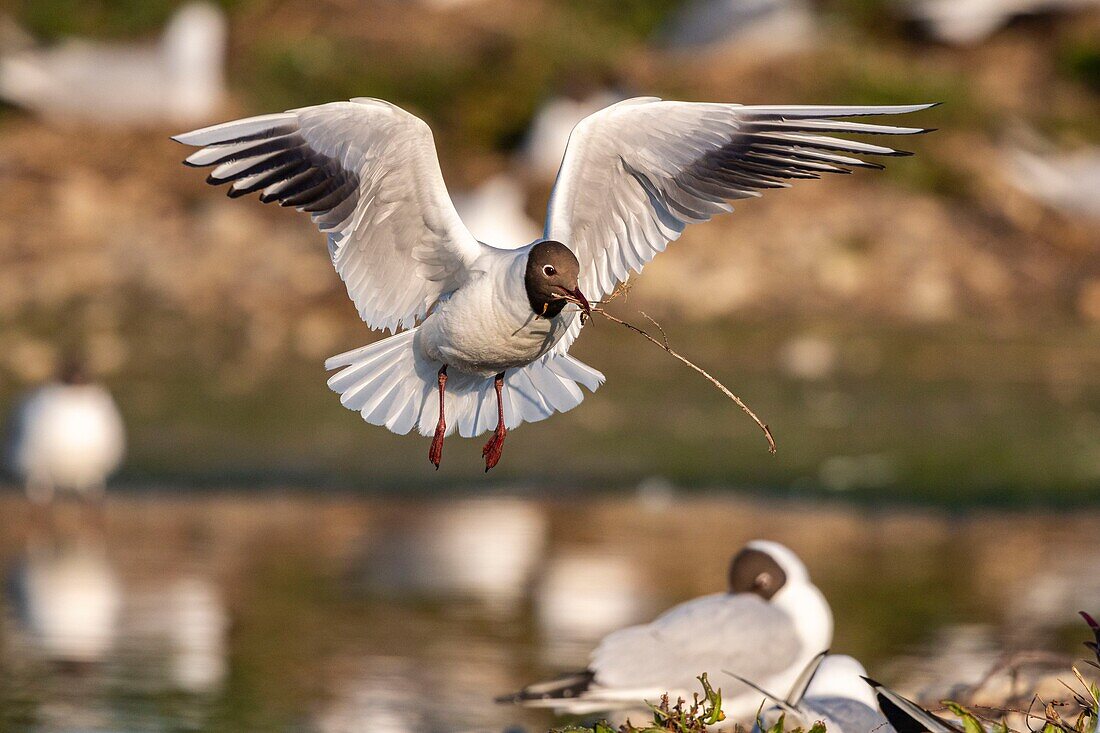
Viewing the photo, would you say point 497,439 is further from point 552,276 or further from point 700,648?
point 700,648

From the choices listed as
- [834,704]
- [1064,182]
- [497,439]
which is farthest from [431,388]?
[1064,182]

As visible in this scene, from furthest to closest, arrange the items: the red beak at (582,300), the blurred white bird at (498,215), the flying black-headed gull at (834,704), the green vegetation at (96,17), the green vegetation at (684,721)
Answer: the green vegetation at (96,17), the blurred white bird at (498,215), the red beak at (582,300), the flying black-headed gull at (834,704), the green vegetation at (684,721)

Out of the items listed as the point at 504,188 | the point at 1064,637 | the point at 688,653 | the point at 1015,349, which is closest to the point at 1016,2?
the point at 1015,349

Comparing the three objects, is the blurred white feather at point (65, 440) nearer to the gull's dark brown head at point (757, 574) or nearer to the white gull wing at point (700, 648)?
the gull's dark brown head at point (757, 574)

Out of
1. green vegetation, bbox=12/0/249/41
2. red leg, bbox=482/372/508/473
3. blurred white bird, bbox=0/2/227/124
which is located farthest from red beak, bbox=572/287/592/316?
green vegetation, bbox=12/0/249/41

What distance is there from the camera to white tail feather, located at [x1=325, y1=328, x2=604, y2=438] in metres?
6.62

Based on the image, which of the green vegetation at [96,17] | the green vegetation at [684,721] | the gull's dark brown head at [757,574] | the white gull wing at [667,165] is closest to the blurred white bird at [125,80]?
the green vegetation at [96,17]

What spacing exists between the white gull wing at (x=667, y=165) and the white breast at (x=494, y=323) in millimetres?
304

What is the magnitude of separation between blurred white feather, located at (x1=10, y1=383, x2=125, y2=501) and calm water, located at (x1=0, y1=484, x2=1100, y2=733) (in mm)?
283

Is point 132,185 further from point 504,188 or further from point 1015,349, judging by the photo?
point 1015,349

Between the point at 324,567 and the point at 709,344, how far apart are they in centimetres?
579

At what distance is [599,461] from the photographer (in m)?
11.5

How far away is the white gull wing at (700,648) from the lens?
21.9ft

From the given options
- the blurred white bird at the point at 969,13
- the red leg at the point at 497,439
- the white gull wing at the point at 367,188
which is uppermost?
the blurred white bird at the point at 969,13
